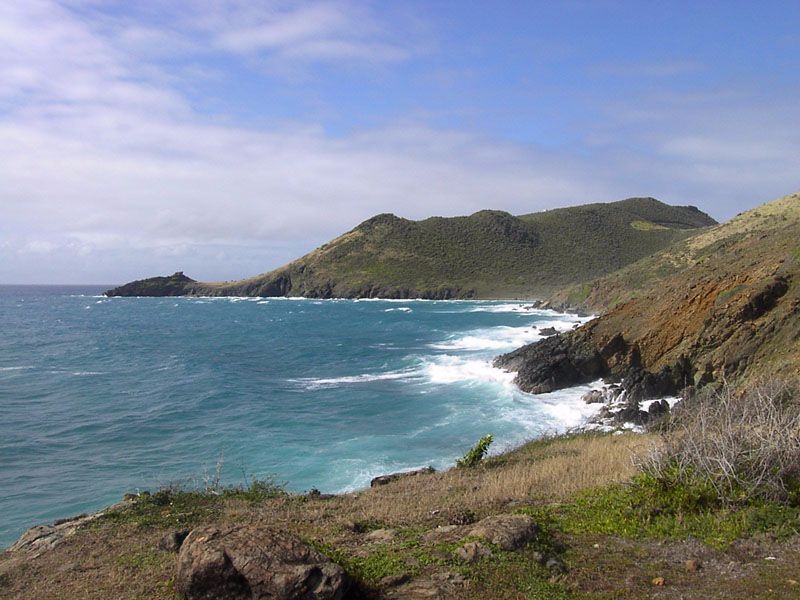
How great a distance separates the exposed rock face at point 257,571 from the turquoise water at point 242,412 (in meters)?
9.51

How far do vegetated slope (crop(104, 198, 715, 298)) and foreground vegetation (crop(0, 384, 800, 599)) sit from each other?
97806mm

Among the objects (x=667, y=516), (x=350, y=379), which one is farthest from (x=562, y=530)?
(x=350, y=379)

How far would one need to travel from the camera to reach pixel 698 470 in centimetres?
820

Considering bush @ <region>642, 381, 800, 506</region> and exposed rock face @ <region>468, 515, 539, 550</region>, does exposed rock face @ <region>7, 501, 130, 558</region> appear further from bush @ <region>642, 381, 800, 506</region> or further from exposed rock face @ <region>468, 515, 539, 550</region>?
bush @ <region>642, 381, 800, 506</region>

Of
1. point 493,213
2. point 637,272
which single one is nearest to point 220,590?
point 637,272

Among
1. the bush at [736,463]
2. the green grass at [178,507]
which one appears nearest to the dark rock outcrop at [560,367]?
the green grass at [178,507]

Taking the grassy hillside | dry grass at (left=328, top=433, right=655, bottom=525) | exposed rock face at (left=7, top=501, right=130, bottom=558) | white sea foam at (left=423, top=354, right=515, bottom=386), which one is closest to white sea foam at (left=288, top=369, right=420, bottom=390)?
white sea foam at (left=423, top=354, right=515, bottom=386)

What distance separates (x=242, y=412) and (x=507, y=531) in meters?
20.0

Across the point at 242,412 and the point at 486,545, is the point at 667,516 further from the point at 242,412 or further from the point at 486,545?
the point at 242,412

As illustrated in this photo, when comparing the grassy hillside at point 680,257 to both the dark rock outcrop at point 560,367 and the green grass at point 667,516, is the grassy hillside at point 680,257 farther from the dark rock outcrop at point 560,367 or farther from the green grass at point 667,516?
the green grass at point 667,516

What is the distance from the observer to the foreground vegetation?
6.27 metres

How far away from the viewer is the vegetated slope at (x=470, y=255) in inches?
4552

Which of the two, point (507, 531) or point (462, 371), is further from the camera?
point (462, 371)

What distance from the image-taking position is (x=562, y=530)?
A: 778 centimetres
